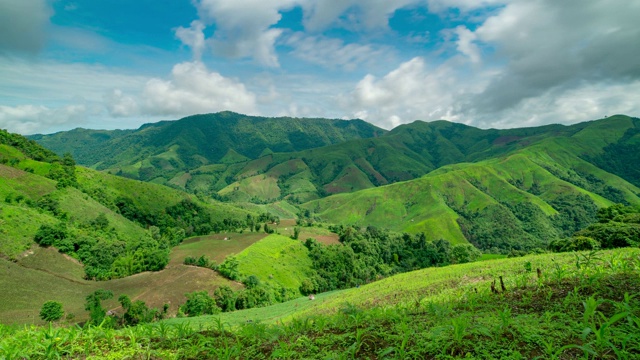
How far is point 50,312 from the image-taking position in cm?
6306

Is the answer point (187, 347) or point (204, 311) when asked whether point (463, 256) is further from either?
point (187, 347)

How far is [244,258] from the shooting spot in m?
116

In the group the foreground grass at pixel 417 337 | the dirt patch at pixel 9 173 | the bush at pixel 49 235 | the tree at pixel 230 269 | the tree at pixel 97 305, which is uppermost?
the dirt patch at pixel 9 173

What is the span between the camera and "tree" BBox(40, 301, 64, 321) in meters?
62.7

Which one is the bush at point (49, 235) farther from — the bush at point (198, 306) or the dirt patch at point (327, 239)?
the dirt patch at point (327, 239)

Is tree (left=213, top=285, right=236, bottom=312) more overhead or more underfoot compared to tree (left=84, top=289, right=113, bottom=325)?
more underfoot

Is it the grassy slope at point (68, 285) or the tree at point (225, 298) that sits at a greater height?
the grassy slope at point (68, 285)

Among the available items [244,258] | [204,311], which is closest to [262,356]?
[204,311]

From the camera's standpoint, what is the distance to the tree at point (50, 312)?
6272 centimetres

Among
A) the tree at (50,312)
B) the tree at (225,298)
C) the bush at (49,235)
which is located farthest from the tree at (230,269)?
the bush at (49,235)

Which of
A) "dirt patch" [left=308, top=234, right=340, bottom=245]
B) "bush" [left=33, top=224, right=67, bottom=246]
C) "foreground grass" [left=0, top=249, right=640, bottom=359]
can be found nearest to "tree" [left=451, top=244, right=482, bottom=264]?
"dirt patch" [left=308, top=234, right=340, bottom=245]

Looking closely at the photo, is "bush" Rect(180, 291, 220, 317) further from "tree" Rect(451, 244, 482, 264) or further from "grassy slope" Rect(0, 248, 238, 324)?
"tree" Rect(451, 244, 482, 264)

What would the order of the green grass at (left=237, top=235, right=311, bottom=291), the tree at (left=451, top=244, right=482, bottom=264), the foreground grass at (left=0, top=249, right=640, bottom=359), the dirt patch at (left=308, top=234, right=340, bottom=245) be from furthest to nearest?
the dirt patch at (left=308, top=234, right=340, bottom=245) < the tree at (left=451, top=244, right=482, bottom=264) < the green grass at (left=237, top=235, right=311, bottom=291) < the foreground grass at (left=0, top=249, right=640, bottom=359)

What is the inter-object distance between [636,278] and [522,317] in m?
6.22
